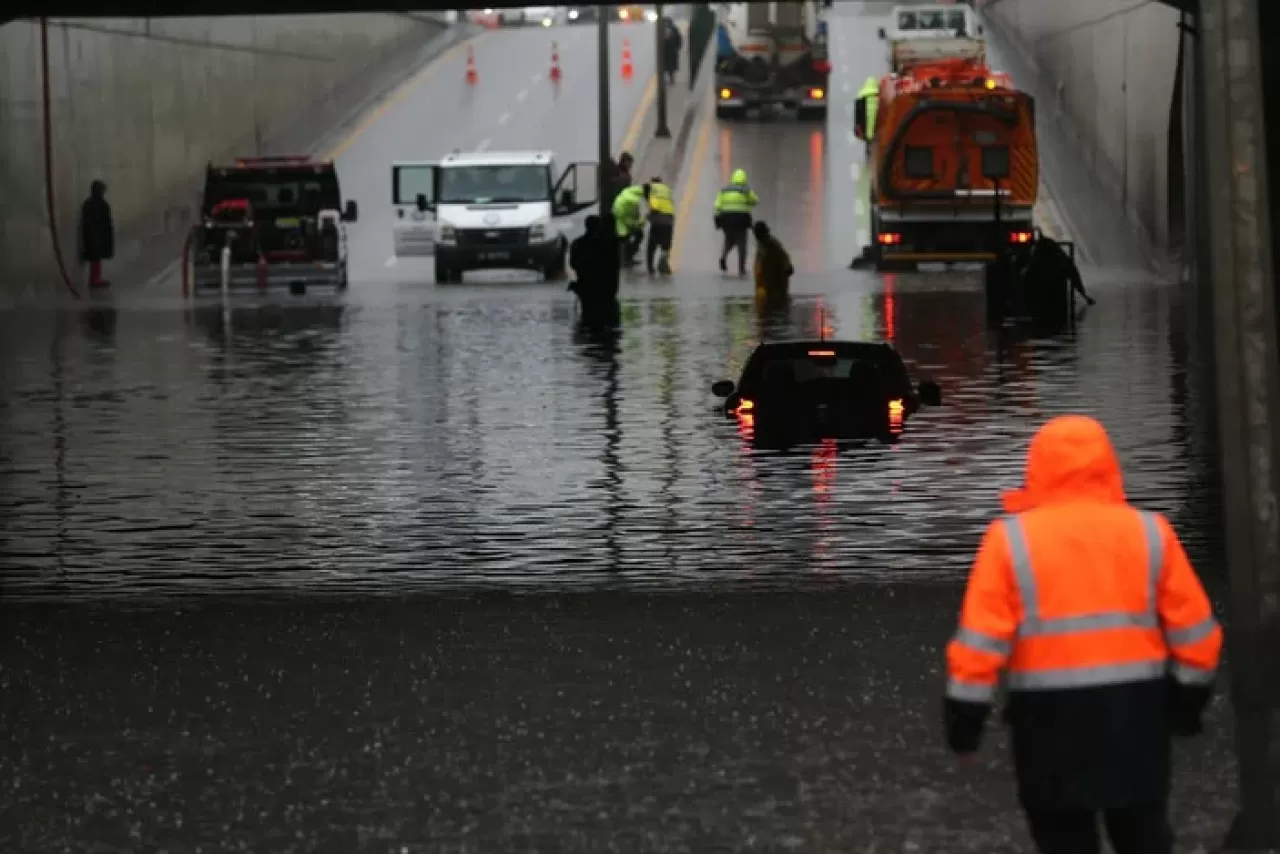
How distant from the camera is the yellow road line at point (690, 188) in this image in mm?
51425

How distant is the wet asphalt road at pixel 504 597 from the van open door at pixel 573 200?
15364 millimetres

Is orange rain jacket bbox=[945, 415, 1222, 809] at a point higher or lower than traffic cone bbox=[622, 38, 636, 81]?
lower

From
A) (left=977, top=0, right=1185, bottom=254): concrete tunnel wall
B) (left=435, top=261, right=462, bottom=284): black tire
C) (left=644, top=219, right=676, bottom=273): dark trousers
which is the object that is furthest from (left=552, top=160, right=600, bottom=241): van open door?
(left=977, top=0, right=1185, bottom=254): concrete tunnel wall

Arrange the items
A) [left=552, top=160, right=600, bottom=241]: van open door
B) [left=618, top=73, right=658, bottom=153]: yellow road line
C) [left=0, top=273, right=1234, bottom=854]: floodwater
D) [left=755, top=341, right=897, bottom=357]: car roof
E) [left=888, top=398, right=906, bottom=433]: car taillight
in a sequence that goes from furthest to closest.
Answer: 1. [left=618, top=73, right=658, bottom=153]: yellow road line
2. [left=552, top=160, right=600, bottom=241]: van open door
3. [left=888, top=398, right=906, bottom=433]: car taillight
4. [left=755, top=341, right=897, bottom=357]: car roof
5. [left=0, top=273, right=1234, bottom=854]: floodwater

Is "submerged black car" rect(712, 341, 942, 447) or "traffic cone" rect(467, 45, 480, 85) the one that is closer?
"submerged black car" rect(712, 341, 942, 447)

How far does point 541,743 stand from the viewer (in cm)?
1009

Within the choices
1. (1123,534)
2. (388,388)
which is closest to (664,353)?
(388,388)

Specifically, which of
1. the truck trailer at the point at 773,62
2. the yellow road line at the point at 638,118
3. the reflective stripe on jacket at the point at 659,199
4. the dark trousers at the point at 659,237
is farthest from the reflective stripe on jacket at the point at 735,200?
the truck trailer at the point at 773,62

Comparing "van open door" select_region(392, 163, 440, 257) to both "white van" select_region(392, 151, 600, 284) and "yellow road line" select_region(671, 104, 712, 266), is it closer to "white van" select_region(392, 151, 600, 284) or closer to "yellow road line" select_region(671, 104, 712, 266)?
"white van" select_region(392, 151, 600, 284)

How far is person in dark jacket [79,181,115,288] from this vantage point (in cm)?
4556

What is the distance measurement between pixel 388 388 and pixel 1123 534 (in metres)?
20.5

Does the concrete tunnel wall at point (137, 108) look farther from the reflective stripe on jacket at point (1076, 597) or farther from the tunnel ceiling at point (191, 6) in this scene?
the reflective stripe on jacket at point (1076, 597)

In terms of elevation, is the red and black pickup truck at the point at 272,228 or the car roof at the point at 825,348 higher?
the red and black pickup truck at the point at 272,228

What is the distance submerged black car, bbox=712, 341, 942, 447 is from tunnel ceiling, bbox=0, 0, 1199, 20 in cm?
840
